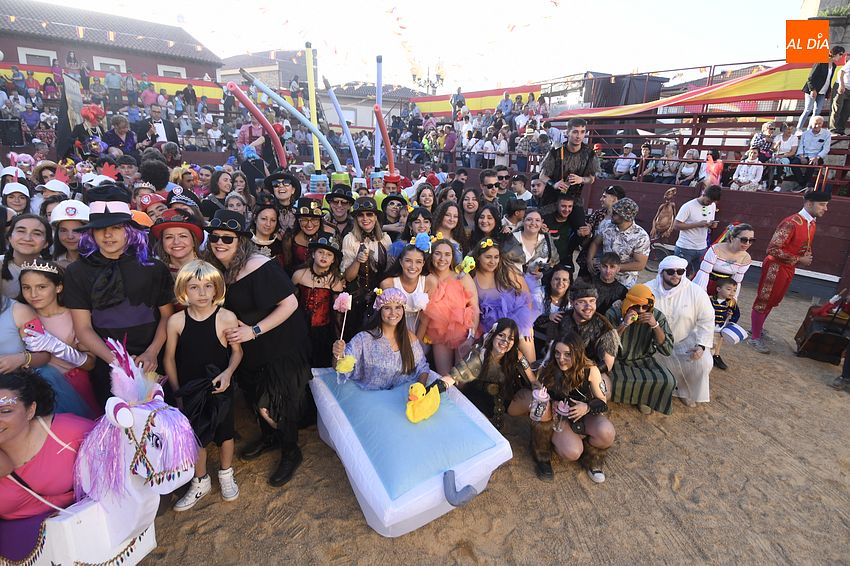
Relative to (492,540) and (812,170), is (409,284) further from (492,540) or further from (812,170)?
(812,170)

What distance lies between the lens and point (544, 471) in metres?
3.43

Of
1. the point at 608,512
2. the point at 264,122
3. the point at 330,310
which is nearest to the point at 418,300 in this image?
the point at 330,310

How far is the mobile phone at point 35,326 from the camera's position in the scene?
8.86ft

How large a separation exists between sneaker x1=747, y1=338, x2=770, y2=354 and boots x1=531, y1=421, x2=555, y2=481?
4094 mm

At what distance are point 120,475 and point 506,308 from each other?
10.1ft

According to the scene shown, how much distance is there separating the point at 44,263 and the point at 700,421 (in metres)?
5.51

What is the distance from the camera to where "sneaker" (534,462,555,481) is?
11.1ft

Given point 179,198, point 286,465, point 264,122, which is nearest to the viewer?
point 286,465

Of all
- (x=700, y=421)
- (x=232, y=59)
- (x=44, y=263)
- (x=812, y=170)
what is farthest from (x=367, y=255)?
(x=232, y=59)

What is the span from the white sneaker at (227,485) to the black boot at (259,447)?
0.41 metres

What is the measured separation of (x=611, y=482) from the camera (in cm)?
338

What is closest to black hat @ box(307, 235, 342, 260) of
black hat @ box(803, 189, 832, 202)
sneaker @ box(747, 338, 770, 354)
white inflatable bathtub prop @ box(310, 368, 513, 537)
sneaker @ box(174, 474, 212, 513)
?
white inflatable bathtub prop @ box(310, 368, 513, 537)

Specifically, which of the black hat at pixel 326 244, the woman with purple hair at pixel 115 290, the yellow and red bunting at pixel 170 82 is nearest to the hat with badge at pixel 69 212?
the woman with purple hair at pixel 115 290

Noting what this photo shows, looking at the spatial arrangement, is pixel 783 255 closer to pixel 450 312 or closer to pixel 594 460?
pixel 594 460
